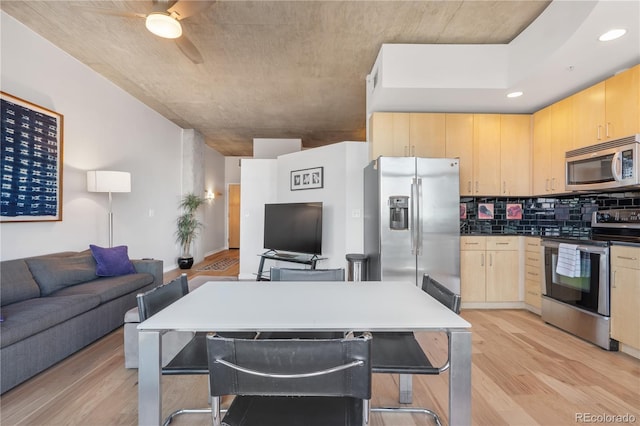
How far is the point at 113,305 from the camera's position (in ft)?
9.75

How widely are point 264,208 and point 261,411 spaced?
455 cm

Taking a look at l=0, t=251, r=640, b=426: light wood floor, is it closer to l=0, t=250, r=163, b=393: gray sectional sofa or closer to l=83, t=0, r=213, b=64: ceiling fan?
l=0, t=250, r=163, b=393: gray sectional sofa

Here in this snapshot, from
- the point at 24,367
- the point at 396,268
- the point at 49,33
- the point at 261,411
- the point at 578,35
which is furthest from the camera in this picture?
the point at 396,268

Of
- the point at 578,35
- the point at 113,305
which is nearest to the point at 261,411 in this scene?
the point at 113,305

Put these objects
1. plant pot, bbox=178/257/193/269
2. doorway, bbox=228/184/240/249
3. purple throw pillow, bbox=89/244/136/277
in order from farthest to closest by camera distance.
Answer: doorway, bbox=228/184/240/249, plant pot, bbox=178/257/193/269, purple throw pillow, bbox=89/244/136/277

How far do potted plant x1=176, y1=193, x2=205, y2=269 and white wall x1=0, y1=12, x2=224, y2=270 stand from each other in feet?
0.56

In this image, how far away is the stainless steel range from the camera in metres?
2.70

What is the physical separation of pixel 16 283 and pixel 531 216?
18.4 ft

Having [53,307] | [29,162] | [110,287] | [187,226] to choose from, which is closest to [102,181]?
[29,162]

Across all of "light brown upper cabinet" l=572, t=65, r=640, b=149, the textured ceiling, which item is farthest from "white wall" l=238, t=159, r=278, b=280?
"light brown upper cabinet" l=572, t=65, r=640, b=149

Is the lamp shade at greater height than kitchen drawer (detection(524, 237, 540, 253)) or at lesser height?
greater

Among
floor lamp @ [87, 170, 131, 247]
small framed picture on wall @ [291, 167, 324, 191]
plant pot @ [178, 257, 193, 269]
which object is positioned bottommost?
plant pot @ [178, 257, 193, 269]

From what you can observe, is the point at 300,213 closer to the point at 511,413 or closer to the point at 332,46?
the point at 332,46

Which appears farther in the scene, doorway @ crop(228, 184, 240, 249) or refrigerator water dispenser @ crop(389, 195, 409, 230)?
doorway @ crop(228, 184, 240, 249)
